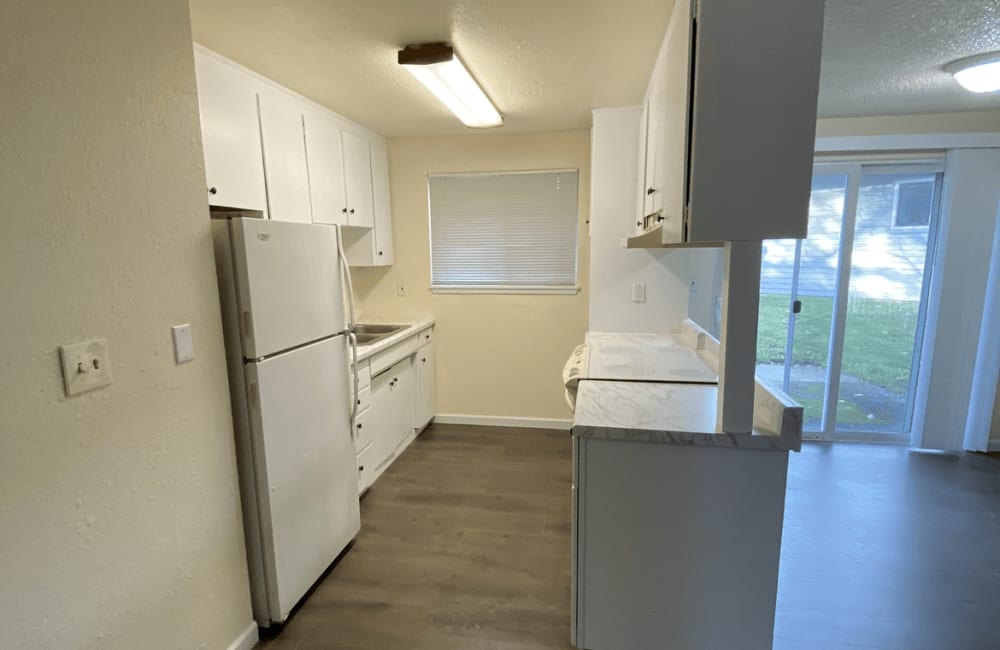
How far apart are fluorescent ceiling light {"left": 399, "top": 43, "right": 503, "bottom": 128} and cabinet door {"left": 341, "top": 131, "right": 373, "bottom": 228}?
0.82 meters

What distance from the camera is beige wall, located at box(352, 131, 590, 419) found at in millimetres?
3658

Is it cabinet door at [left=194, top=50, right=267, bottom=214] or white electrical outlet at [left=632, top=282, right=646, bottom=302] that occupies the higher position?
cabinet door at [left=194, top=50, right=267, bottom=214]

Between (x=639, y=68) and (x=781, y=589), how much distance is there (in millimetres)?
2581

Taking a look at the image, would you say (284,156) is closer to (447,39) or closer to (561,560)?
(447,39)

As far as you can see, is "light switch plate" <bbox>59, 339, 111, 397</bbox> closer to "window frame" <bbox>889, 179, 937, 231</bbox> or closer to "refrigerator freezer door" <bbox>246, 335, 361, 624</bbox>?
"refrigerator freezer door" <bbox>246, 335, 361, 624</bbox>

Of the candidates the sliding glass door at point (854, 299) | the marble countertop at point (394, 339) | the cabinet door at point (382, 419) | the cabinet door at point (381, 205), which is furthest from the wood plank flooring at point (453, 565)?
the sliding glass door at point (854, 299)

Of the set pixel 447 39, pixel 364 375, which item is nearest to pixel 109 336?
pixel 364 375

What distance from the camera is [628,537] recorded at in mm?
1589

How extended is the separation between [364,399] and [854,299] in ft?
11.9

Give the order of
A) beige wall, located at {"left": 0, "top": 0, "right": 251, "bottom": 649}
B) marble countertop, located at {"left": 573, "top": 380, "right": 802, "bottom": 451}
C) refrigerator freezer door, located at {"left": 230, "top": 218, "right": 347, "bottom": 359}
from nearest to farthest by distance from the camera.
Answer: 1. beige wall, located at {"left": 0, "top": 0, "right": 251, "bottom": 649}
2. marble countertop, located at {"left": 573, "top": 380, "right": 802, "bottom": 451}
3. refrigerator freezer door, located at {"left": 230, "top": 218, "right": 347, "bottom": 359}

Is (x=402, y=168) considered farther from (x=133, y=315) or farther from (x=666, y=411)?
(x=666, y=411)

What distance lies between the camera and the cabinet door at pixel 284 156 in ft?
7.80

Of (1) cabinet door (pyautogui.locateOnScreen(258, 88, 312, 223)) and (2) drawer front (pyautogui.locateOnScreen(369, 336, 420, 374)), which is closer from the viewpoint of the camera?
(1) cabinet door (pyautogui.locateOnScreen(258, 88, 312, 223))

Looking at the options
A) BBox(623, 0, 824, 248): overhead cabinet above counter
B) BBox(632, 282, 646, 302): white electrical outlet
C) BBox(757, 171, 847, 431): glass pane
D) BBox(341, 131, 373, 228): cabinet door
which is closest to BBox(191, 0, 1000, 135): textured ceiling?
BBox(341, 131, 373, 228): cabinet door
